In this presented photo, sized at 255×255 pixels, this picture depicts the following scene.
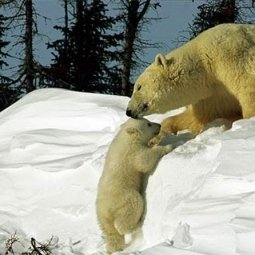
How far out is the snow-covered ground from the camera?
4941 mm

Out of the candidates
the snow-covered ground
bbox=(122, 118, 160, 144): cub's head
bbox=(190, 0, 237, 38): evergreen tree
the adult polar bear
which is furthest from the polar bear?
bbox=(190, 0, 237, 38): evergreen tree

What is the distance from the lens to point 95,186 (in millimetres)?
7328

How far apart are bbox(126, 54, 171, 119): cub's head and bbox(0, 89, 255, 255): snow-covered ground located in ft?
2.10

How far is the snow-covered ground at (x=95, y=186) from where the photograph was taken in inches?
195

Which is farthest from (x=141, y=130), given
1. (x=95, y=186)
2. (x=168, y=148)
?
(x=95, y=186)

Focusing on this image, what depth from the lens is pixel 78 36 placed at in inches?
898

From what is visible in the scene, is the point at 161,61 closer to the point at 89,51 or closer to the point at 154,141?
the point at 154,141

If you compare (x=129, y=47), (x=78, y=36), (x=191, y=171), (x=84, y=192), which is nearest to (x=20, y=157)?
(x=84, y=192)

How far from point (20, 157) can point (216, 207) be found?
Answer: 4.45m

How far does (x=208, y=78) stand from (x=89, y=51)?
15.5 meters

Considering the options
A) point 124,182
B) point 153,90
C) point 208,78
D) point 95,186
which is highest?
point 208,78

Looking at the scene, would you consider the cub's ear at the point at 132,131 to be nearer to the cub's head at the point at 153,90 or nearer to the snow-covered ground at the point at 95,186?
the snow-covered ground at the point at 95,186

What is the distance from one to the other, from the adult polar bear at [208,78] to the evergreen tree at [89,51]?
1460 cm

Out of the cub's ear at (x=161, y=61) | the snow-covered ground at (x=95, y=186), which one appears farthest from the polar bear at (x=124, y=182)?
the cub's ear at (x=161, y=61)
